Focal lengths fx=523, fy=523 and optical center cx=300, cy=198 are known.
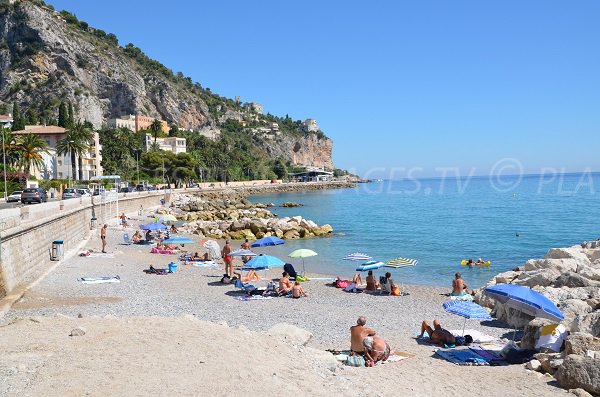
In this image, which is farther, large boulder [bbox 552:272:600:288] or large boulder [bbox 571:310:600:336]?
large boulder [bbox 552:272:600:288]

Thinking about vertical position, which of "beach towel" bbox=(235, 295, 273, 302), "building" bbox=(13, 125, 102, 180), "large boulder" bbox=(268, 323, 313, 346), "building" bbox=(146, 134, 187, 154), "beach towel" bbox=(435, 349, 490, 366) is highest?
"building" bbox=(146, 134, 187, 154)

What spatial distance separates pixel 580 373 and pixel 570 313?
4775mm

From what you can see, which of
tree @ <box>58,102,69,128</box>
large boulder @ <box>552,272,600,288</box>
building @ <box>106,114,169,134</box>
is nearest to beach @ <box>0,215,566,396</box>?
large boulder @ <box>552,272,600,288</box>

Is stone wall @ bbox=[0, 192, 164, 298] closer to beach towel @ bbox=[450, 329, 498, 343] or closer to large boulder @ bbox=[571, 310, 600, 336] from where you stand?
beach towel @ bbox=[450, 329, 498, 343]

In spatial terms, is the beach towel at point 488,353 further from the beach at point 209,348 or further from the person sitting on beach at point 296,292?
the person sitting on beach at point 296,292

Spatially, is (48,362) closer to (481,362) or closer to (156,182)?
(481,362)

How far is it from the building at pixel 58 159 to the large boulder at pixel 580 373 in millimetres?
74201

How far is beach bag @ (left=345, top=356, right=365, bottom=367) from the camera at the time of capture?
1092cm

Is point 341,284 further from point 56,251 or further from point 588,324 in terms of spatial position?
point 56,251

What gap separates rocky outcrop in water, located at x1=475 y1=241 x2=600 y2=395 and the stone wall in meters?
14.5

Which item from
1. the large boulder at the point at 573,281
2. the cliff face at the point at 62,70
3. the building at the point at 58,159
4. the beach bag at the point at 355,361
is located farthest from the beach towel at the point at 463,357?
the cliff face at the point at 62,70

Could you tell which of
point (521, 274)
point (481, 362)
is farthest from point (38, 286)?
point (521, 274)

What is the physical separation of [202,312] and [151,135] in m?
131

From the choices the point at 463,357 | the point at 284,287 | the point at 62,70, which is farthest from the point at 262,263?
the point at 62,70
